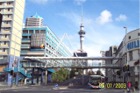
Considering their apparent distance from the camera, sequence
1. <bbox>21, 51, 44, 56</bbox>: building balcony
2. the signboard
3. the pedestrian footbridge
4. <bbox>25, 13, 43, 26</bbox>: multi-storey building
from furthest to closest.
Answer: <bbox>25, 13, 43, 26</bbox>: multi-storey building → <bbox>21, 51, 44, 56</bbox>: building balcony → the pedestrian footbridge → the signboard

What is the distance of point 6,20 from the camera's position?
97000 mm

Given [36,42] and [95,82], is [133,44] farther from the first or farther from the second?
[36,42]

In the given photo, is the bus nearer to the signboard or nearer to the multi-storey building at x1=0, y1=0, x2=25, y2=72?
the signboard

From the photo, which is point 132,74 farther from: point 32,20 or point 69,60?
point 32,20

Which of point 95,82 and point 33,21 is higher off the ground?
point 33,21

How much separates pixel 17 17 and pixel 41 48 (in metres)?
27.5

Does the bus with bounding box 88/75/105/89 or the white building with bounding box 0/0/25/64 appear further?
the white building with bounding box 0/0/25/64

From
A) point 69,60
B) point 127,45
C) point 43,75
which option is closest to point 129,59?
point 127,45

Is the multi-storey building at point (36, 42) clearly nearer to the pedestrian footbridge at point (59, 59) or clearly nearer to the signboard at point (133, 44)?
the pedestrian footbridge at point (59, 59)
